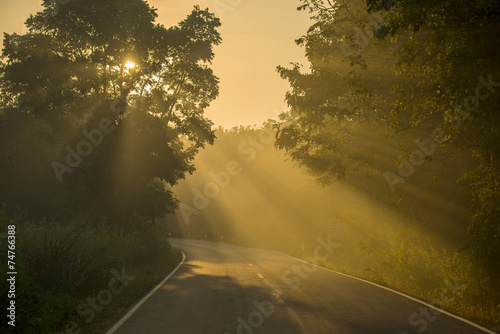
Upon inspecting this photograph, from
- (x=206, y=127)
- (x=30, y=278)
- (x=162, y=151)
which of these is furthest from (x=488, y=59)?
(x=206, y=127)

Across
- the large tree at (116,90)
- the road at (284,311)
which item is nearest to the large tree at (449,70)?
the road at (284,311)

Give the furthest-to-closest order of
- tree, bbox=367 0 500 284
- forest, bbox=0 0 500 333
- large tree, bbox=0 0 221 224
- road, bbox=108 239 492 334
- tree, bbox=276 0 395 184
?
large tree, bbox=0 0 221 224 → tree, bbox=276 0 395 184 → forest, bbox=0 0 500 333 → road, bbox=108 239 492 334 → tree, bbox=367 0 500 284

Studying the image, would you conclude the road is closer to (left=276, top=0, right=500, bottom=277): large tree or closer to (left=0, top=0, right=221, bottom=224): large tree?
(left=276, top=0, right=500, bottom=277): large tree

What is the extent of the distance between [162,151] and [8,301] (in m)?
22.9

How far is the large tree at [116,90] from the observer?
28.0 m

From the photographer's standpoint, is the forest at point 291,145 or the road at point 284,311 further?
the forest at point 291,145

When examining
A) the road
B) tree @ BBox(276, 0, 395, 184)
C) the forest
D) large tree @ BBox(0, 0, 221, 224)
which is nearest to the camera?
the road

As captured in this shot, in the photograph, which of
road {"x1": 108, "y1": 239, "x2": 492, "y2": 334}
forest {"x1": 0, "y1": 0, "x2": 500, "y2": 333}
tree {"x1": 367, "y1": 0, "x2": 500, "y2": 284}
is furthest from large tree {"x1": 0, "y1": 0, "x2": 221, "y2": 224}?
tree {"x1": 367, "y1": 0, "x2": 500, "y2": 284}

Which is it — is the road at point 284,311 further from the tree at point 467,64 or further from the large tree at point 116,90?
the large tree at point 116,90

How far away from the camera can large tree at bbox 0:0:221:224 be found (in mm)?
28047

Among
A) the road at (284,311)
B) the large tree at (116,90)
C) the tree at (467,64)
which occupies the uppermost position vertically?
the large tree at (116,90)

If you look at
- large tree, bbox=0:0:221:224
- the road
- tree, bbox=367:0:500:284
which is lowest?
the road

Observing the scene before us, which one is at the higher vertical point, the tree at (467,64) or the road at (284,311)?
the tree at (467,64)

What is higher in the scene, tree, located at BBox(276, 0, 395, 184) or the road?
tree, located at BBox(276, 0, 395, 184)
